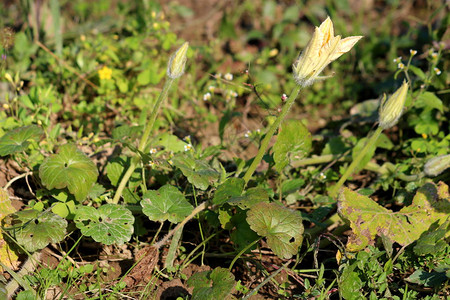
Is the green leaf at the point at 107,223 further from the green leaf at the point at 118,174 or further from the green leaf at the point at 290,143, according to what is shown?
the green leaf at the point at 290,143

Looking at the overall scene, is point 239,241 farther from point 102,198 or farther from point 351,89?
point 351,89

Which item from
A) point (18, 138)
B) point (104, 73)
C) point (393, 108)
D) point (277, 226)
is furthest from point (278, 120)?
point (104, 73)

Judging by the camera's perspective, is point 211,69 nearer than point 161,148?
No

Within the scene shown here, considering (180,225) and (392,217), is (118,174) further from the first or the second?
(392,217)

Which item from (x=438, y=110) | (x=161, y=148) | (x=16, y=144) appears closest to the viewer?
(x=16, y=144)

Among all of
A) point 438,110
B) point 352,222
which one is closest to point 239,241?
point 352,222

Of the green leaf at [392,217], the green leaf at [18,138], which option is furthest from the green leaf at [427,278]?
the green leaf at [18,138]
